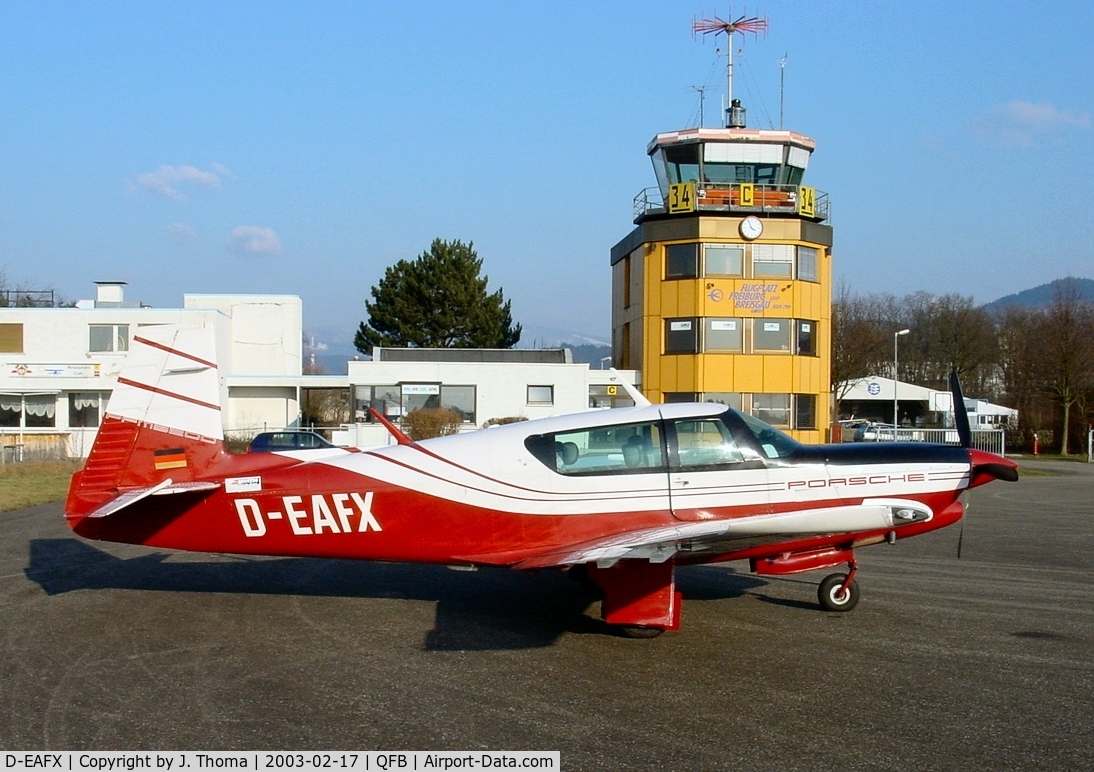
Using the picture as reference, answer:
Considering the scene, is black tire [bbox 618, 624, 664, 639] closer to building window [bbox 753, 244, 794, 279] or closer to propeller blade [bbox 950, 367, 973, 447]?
propeller blade [bbox 950, 367, 973, 447]

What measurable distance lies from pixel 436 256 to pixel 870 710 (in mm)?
52985

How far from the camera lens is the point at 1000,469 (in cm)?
876

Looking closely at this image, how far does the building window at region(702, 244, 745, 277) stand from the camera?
39.5m

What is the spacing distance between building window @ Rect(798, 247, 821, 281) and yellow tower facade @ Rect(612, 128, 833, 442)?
0.04 metres

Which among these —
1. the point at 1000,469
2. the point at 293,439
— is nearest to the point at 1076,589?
the point at 1000,469

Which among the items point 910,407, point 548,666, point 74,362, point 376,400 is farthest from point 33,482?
point 910,407

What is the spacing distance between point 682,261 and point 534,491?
32.4 m

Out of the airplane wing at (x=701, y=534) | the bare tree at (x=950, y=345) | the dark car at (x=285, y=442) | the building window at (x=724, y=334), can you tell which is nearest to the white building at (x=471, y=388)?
the building window at (x=724, y=334)

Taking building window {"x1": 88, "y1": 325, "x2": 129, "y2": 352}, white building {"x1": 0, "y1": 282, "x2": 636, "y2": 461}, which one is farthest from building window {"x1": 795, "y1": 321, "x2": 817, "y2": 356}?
building window {"x1": 88, "y1": 325, "x2": 129, "y2": 352}

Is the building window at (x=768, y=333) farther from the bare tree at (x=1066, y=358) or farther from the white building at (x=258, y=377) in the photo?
the bare tree at (x=1066, y=358)

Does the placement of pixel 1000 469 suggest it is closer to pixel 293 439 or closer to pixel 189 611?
pixel 189 611

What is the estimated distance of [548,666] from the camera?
289 inches

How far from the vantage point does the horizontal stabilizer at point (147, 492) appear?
8.53 m

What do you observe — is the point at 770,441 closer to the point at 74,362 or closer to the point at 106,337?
the point at 74,362
